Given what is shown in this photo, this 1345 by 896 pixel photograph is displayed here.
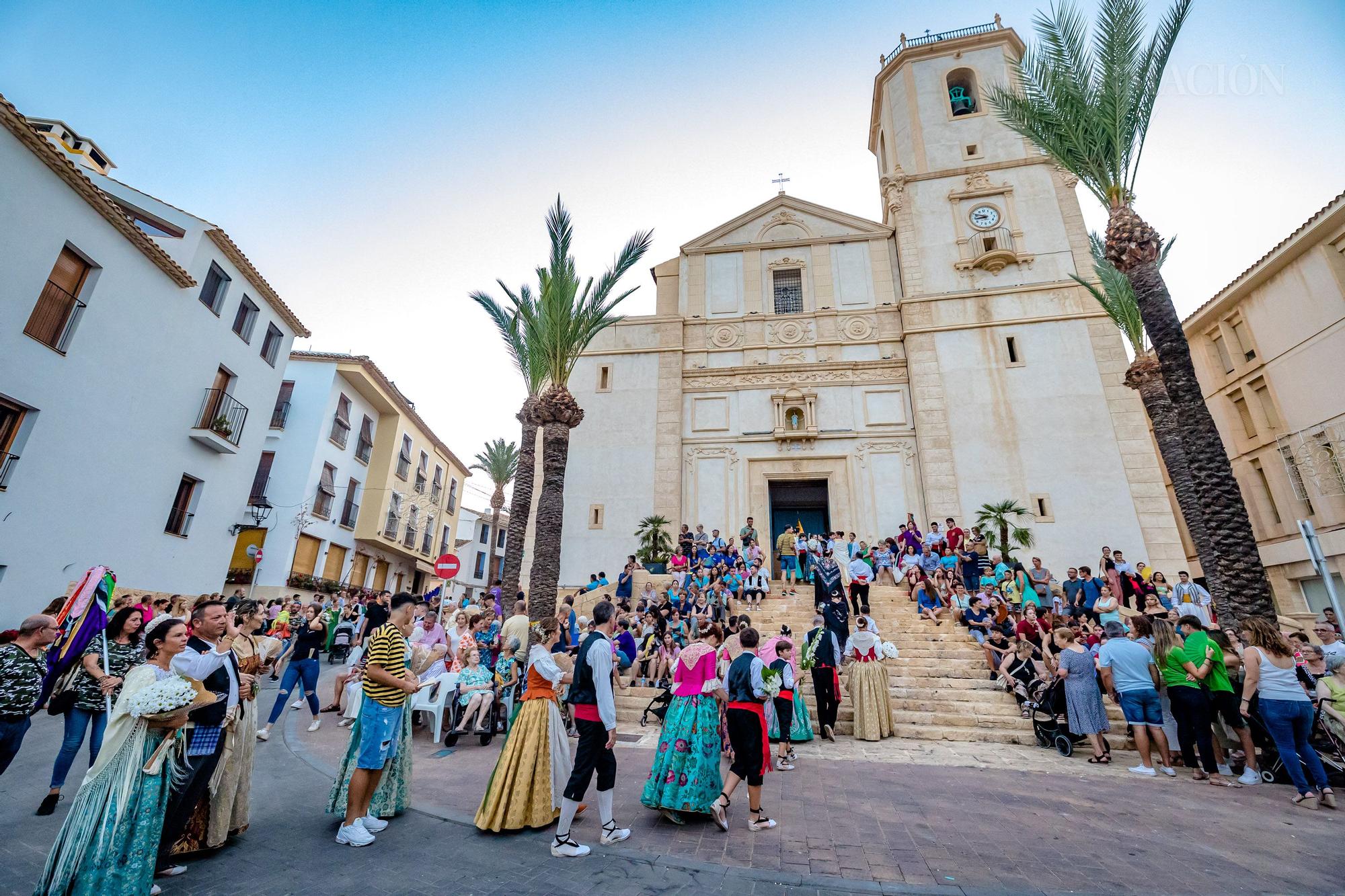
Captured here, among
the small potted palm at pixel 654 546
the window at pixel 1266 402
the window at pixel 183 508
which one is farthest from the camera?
the window at pixel 1266 402

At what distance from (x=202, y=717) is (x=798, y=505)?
742 inches

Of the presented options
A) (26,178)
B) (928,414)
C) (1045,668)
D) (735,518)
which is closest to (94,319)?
(26,178)

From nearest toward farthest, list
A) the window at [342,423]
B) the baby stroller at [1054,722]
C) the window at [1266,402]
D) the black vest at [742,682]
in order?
the black vest at [742,682] → the baby stroller at [1054,722] → the window at [1266,402] → the window at [342,423]

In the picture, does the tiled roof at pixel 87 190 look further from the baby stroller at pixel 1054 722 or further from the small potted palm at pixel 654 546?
the baby stroller at pixel 1054 722

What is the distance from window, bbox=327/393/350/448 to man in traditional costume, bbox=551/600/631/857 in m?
22.4

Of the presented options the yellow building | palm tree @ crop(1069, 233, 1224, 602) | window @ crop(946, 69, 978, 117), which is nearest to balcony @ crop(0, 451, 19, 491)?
palm tree @ crop(1069, 233, 1224, 602)

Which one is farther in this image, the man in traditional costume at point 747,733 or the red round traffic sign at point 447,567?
the red round traffic sign at point 447,567

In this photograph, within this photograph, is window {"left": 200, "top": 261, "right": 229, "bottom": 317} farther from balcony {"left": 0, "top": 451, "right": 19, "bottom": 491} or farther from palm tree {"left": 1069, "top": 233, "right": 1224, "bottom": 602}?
palm tree {"left": 1069, "top": 233, "right": 1224, "bottom": 602}

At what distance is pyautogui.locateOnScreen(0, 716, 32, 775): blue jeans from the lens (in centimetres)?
447

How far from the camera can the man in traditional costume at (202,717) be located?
150 inches

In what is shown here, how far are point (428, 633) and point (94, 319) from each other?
10.2 m

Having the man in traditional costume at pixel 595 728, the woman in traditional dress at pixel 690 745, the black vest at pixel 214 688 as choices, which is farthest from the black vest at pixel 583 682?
the black vest at pixel 214 688

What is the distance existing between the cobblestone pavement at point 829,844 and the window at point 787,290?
19.3 m

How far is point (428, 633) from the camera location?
30.6 ft
